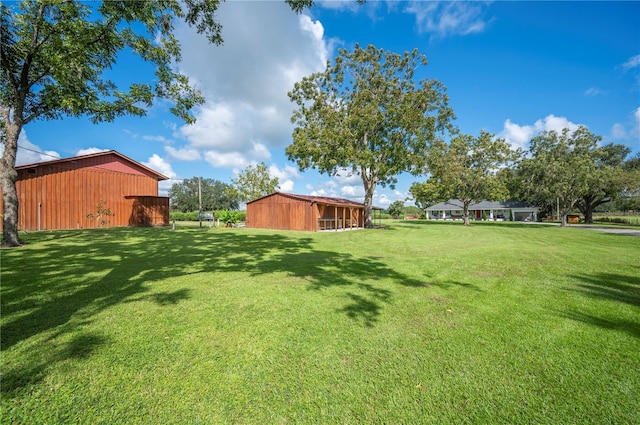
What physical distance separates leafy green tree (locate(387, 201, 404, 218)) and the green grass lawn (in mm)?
71057

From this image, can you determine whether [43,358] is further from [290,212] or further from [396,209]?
[396,209]

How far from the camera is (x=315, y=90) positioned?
24438 millimetres

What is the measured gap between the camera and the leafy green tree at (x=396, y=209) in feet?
246

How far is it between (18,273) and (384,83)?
82.8ft

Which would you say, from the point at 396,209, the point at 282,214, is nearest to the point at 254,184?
the point at 282,214

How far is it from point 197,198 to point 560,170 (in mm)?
75021

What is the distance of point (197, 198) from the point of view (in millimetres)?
72062

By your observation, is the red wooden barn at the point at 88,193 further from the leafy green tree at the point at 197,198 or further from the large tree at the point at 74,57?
the leafy green tree at the point at 197,198

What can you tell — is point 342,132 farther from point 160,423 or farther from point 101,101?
point 160,423

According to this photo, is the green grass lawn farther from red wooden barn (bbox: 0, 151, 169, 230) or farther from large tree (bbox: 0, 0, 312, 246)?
red wooden barn (bbox: 0, 151, 169, 230)

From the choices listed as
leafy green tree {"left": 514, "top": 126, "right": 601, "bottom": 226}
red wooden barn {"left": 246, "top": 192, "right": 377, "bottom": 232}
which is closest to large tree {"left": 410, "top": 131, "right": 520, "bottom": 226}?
leafy green tree {"left": 514, "top": 126, "right": 601, "bottom": 226}

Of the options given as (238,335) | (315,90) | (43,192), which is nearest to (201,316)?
(238,335)

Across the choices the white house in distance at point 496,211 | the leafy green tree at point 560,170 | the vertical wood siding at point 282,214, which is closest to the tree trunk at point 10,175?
the vertical wood siding at point 282,214

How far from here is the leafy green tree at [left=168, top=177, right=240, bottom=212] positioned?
2783 inches
